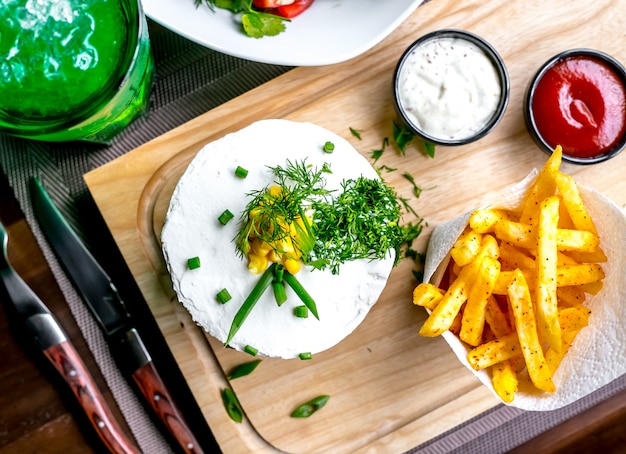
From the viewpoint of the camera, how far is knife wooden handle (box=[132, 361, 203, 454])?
2404 mm

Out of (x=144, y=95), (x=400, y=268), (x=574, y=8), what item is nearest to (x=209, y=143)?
(x=144, y=95)

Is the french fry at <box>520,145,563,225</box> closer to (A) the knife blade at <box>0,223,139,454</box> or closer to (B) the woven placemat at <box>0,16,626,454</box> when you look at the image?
(B) the woven placemat at <box>0,16,626,454</box>

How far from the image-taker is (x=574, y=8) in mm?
2373

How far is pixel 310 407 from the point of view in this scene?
7.64 ft

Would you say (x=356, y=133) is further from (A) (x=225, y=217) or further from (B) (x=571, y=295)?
(B) (x=571, y=295)

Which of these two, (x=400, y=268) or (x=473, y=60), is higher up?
(x=473, y=60)

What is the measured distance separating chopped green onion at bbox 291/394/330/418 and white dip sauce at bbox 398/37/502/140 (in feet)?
3.23

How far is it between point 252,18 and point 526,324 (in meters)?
1.29

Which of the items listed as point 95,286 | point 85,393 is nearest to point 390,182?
point 95,286

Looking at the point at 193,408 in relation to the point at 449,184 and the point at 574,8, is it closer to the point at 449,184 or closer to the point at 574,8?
the point at 449,184

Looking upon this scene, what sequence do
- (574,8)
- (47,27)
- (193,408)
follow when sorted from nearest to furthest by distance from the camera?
(47,27)
(574,8)
(193,408)

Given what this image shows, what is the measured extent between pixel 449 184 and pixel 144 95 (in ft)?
3.82

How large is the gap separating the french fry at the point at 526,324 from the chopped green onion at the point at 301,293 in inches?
22.9

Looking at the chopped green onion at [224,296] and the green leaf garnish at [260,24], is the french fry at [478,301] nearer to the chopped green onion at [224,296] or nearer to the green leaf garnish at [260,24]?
the chopped green onion at [224,296]
